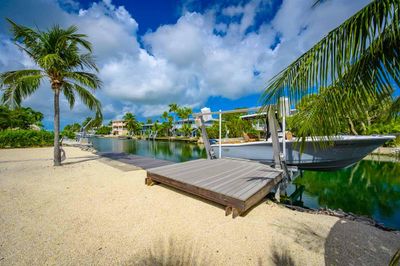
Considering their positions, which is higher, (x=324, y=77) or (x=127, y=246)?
(x=324, y=77)

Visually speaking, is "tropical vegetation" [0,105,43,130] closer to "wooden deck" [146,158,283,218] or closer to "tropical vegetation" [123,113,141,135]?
"wooden deck" [146,158,283,218]

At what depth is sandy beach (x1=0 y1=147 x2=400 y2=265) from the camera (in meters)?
2.29

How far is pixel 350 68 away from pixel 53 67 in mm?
9489

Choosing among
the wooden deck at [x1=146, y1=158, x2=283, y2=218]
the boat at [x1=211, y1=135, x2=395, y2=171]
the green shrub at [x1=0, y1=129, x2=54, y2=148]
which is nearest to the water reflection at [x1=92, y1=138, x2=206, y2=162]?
the green shrub at [x1=0, y1=129, x2=54, y2=148]

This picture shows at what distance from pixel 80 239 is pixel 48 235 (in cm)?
59

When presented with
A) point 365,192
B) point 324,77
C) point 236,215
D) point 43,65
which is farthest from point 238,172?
point 43,65

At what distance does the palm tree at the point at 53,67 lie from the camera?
22.0 ft

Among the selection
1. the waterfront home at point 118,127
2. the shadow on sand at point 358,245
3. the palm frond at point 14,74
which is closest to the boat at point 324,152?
the shadow on sand at point 358,245

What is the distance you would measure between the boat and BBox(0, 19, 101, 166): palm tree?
27.0 ft

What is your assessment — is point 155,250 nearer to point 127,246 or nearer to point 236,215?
point 127,246

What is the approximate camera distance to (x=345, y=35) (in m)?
1.48

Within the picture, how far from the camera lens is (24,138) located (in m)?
16.7

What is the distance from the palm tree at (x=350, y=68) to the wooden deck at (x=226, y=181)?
2.22 meters

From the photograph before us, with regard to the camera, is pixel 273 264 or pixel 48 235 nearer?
pixel 273 264
